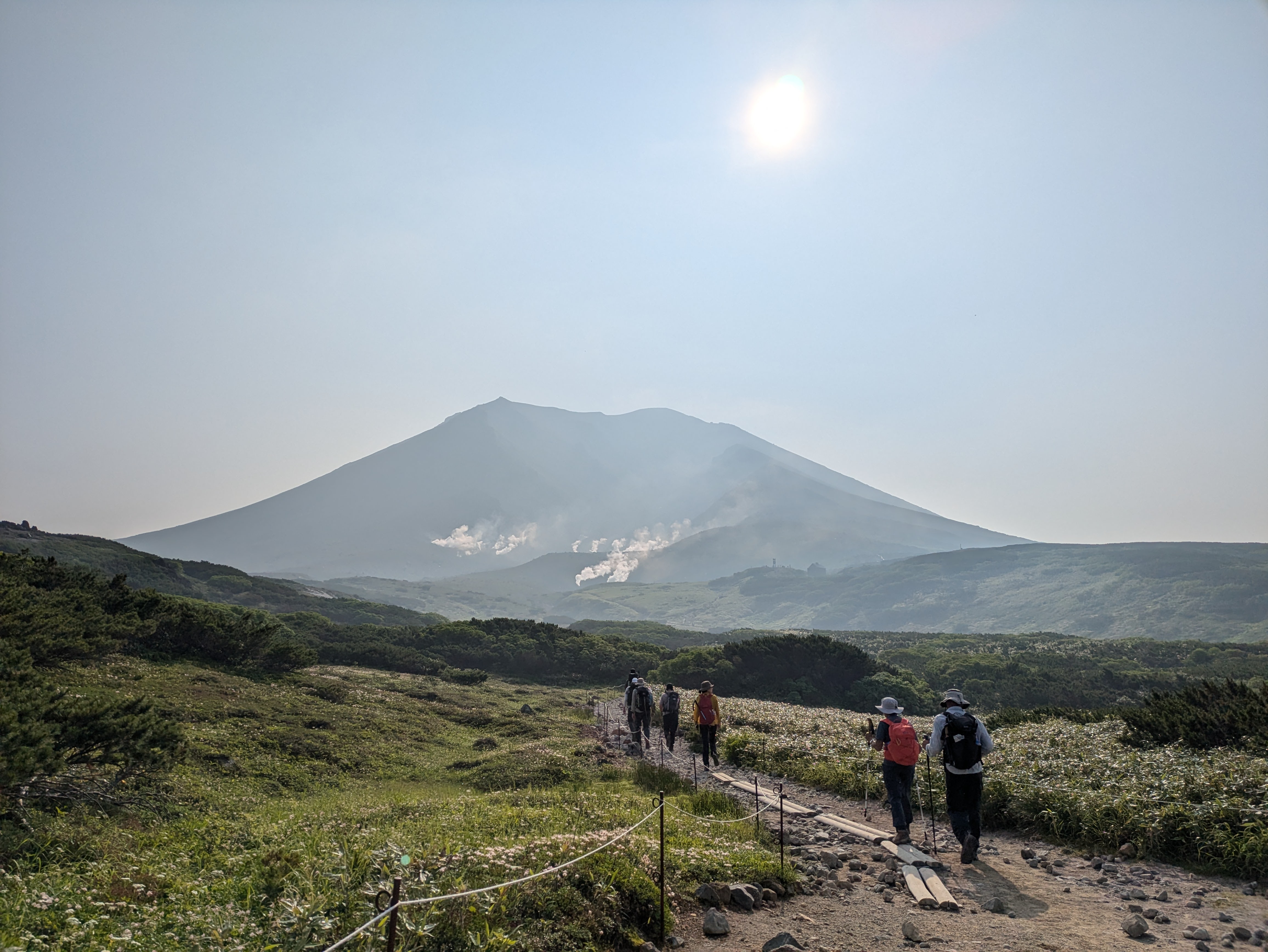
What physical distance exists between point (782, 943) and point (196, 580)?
97.2m

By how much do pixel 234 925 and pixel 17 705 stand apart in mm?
6258

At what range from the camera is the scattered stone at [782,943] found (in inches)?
257

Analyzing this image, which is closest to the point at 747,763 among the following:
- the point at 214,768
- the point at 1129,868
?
the point at 1129,868

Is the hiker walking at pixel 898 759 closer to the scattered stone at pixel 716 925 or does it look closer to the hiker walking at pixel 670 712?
the scattered stone at pixel 716 925

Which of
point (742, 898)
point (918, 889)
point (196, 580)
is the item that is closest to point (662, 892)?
point (742, 898)

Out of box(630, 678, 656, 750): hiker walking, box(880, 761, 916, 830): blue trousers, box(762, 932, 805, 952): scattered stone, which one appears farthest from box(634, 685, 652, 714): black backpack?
box(762, 932, 805, 952): scattered stone

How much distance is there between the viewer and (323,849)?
24.4 ft

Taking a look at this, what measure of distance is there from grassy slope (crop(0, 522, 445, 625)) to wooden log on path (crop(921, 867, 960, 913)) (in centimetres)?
7378

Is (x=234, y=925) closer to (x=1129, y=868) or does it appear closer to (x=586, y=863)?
(x=586, y=863)

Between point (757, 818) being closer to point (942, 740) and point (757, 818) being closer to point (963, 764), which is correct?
point (942, 740)

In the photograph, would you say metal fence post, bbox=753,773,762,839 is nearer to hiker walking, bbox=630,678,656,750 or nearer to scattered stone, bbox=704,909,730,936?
scattered stone, bbox=704,909,730,936

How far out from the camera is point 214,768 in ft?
45.6

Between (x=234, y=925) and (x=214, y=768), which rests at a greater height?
(x=234, y=925)

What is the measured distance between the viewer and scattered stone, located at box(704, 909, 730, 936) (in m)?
7.18
